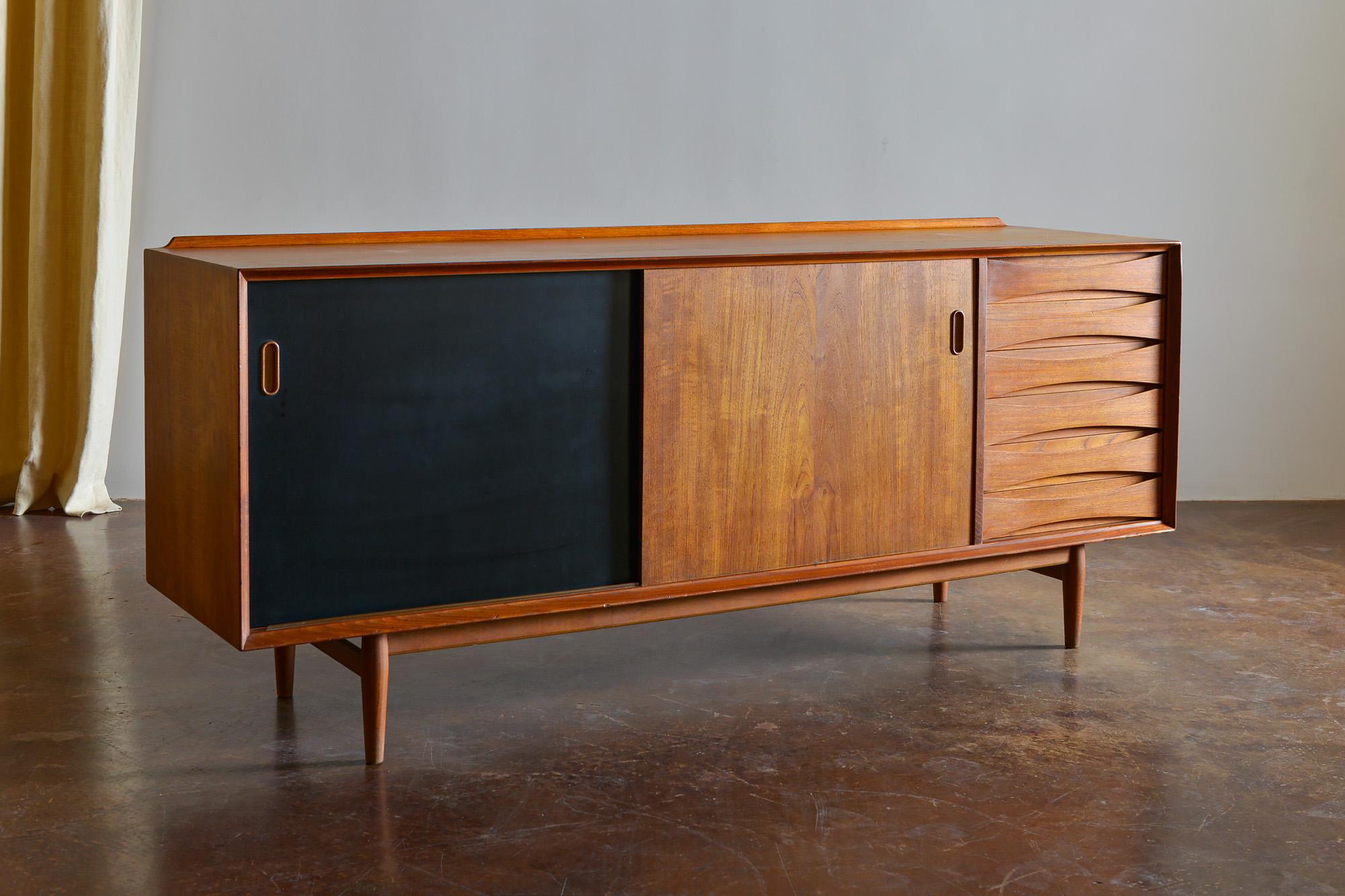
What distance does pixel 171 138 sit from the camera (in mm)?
4586

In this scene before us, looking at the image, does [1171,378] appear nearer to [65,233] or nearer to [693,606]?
[693,606]

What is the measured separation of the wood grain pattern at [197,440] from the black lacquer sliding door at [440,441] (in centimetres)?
4

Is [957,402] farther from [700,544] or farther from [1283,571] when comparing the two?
[1283,571]

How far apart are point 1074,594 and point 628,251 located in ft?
4.55

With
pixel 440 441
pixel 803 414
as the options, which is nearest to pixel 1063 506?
pixel 803 414

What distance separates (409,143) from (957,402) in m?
2.42

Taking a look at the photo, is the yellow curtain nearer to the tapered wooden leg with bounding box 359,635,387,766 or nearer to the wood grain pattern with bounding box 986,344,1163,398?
the tapered wooden leg with bounding box 359,635,387,766

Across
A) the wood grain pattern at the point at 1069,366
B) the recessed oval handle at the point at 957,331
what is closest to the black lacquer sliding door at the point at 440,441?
the recessed oval handle at the point at 957,331

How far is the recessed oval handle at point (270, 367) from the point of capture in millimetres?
2285

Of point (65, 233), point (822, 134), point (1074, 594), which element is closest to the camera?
point (1074, 594)

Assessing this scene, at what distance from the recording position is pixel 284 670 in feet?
9.47

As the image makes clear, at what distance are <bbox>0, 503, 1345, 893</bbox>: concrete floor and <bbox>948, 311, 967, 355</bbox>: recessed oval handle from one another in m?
0.76

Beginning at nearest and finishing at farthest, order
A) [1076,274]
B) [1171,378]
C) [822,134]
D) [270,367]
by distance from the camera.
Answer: [270,367] < [1076,274] < [1171,378] < [822,134]

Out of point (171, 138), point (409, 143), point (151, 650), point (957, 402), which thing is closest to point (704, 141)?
point (409, 143)
